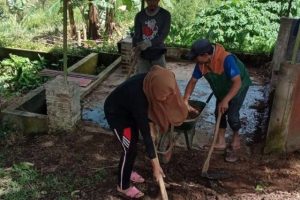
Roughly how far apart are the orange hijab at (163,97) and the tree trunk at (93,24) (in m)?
7.57

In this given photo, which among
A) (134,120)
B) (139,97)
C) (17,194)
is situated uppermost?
(139,97)

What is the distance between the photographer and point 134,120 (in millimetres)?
3492

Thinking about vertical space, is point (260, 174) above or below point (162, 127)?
below

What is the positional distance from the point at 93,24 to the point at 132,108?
7.64m

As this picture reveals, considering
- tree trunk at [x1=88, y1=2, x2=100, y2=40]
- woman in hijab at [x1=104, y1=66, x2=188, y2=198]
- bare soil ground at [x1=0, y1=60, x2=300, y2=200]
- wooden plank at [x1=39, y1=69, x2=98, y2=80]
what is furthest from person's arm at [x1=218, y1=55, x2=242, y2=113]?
tree trunk at [x1=88, y1=2, x2=100, y2=40]

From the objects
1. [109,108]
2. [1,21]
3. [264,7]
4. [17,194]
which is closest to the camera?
[109,108]

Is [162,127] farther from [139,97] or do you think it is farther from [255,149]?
[255,149]

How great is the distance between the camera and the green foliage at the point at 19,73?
6879 millimetres

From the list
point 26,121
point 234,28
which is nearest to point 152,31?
point 26,121

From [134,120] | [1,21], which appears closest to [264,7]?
[1,21]

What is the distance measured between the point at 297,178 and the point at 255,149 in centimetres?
66

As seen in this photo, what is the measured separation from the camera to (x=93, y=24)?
10453 mm

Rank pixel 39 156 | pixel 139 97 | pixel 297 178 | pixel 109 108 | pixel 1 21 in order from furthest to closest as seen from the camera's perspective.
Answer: pixel 1 21 → pixel 39 156 → pixel 297 178 → pixel 109 108 → pixel 139 97

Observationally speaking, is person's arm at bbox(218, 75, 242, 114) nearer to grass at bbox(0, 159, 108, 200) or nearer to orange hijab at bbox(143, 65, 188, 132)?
orange hijab at bbox(143, 65, 188, 132)
